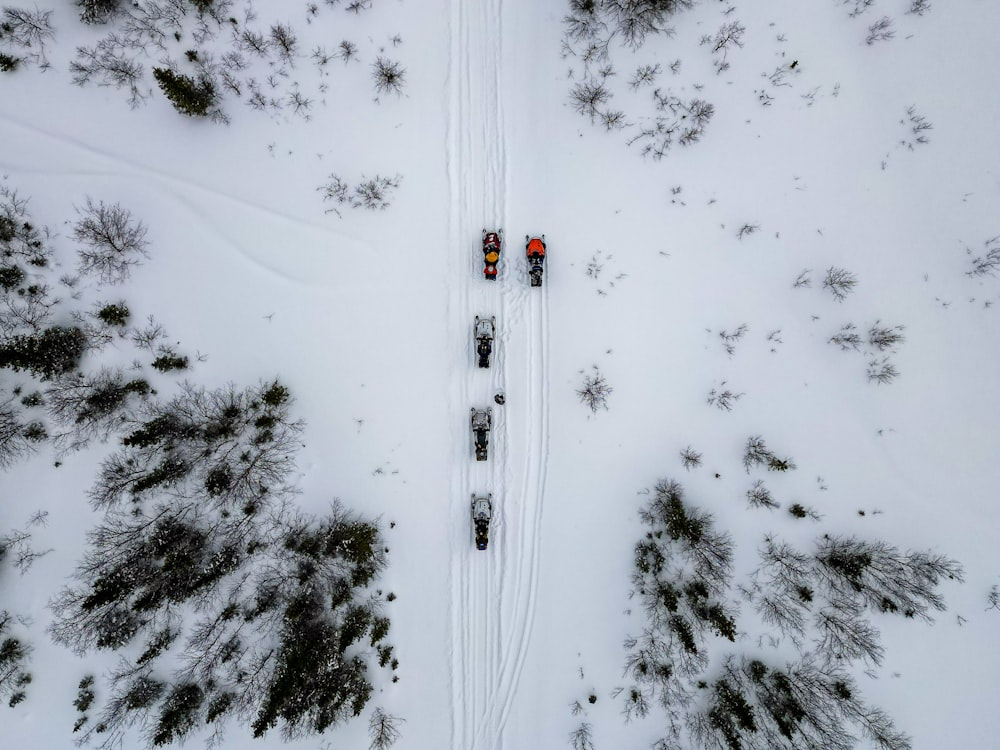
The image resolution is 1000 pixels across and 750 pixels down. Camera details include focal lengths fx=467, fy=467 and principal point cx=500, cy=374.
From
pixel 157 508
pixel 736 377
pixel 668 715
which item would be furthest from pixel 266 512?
pixel 736 377

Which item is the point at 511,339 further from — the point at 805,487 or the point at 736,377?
the point at 805,487

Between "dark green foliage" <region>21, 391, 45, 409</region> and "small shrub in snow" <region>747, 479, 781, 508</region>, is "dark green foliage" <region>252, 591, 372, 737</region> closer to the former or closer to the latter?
"dark green foliage" <region>21, 391, 45, 409</region>

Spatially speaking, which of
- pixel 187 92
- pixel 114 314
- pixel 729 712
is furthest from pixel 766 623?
pixel 187 92

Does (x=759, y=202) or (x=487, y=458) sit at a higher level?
(x=759, y=202)

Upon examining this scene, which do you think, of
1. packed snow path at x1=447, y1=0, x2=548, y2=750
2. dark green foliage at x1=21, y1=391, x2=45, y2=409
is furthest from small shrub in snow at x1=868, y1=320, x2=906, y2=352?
dark green foliage at x1=21, y1=391, x2=45, y2=409

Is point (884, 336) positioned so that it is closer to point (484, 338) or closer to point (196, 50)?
point (484, 338)
